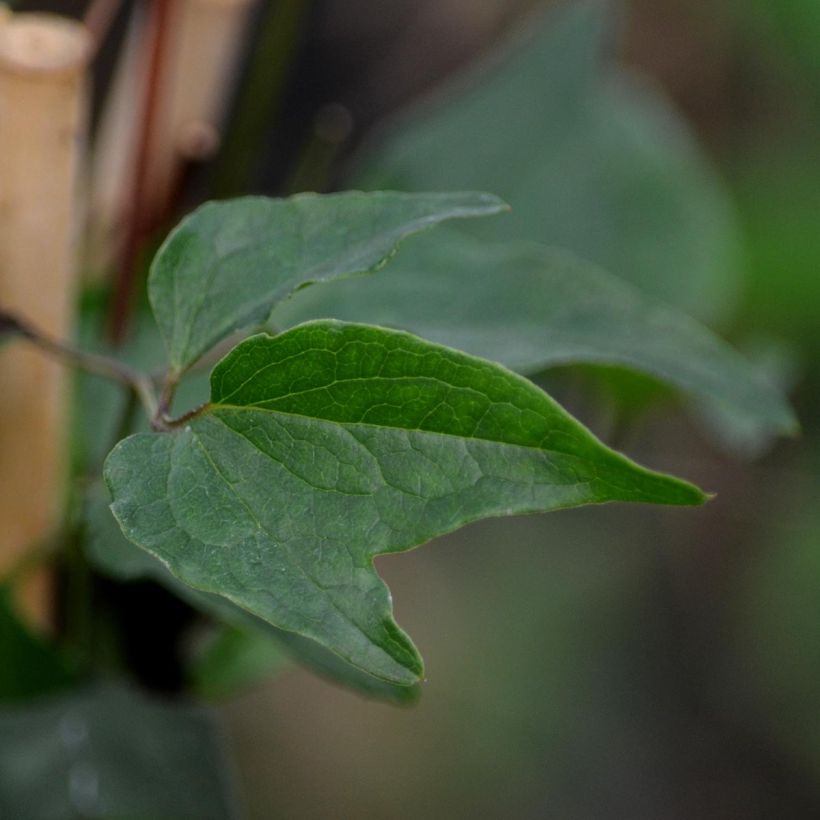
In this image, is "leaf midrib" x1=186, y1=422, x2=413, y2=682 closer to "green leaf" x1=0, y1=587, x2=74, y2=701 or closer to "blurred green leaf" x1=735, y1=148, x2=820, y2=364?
"green leaf" x1=0, y1=587, x2=74, y2=701

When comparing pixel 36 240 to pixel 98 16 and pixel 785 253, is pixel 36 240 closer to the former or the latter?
pixel 98 16

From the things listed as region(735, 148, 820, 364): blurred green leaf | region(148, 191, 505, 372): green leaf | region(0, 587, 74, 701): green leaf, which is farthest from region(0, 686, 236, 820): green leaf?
region(735, 148, 820, 364): blurred green leaf

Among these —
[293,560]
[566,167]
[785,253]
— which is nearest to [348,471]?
[293,560]

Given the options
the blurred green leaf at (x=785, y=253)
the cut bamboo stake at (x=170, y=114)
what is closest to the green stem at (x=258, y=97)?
the cut bamboo stake at (x=170, y=114)

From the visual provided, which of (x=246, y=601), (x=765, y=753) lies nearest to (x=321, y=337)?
(x=246, y=601)

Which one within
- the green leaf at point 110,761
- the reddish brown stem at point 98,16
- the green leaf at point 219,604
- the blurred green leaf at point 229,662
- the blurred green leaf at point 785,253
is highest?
the reddish brown stem at point 98,16

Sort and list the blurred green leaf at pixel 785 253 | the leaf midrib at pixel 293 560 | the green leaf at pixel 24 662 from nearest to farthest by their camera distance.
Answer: the leaf midrib at pixel 293 560
the green leaf at pixel 24 662
the blurred green leaf at pixel 785 253

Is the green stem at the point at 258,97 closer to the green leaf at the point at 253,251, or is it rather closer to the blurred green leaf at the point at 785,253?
the green leaf at the point at 253,251
